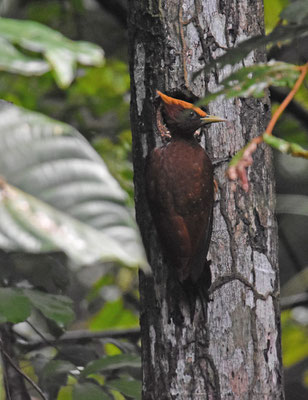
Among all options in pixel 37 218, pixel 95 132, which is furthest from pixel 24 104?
pixel 37 218

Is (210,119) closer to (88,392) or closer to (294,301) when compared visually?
(88,392)

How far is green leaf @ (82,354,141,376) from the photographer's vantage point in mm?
1544

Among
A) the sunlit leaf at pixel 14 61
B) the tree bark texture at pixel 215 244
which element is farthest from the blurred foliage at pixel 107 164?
the tree bark texture at pixel 215 244

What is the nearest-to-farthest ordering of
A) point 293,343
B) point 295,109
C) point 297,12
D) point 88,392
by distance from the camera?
point 297,12, point 88,392, point 293,343, point 295,109

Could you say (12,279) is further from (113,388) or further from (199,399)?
(199,399)

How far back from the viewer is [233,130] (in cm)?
143

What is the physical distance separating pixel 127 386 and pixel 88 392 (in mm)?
112

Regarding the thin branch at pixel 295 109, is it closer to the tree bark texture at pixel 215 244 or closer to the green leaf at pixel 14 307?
the tree bark texture at pixel 215 244

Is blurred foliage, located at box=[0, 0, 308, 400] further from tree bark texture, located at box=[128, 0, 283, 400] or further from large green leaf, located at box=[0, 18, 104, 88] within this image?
tree bark texture, located at box=[128, 0, 283, 400]

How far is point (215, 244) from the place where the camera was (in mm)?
1393

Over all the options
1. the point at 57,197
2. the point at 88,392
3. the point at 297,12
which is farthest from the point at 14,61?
the point at 88,392

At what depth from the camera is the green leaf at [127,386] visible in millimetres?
1509

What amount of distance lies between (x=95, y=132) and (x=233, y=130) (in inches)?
56.3

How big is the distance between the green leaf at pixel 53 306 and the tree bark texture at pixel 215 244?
0.25m
